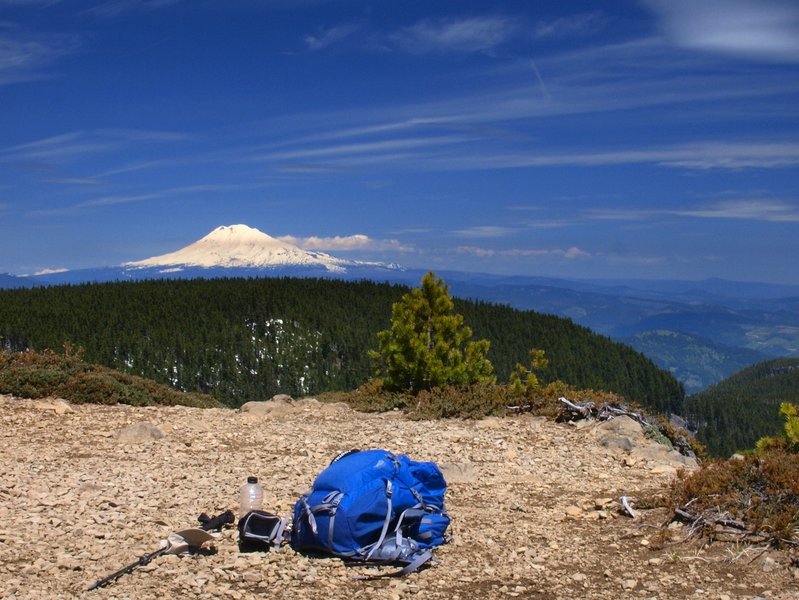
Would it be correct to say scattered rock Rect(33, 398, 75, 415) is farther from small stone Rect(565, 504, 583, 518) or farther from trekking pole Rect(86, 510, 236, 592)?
small stone Rect(565, 504, 583, 518)

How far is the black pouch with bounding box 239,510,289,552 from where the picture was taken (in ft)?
26.2

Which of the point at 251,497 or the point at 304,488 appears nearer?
the point at 251,497

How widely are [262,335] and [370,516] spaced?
146m

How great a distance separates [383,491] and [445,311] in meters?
13.2

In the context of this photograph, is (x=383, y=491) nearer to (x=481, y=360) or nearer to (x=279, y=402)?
(x=279, y=402)

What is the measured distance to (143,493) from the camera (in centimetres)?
989

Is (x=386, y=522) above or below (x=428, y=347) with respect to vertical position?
below

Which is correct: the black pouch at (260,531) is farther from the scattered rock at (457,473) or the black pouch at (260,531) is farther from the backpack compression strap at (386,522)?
the scattered rock at (457,473)

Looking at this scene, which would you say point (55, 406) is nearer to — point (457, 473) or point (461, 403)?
point (461, 403)

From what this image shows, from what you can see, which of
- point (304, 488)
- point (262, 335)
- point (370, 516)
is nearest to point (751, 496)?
point (370, 516)

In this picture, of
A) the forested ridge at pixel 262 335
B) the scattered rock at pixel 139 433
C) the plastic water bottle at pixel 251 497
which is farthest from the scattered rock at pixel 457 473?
the forested ridge at pixel 262 335

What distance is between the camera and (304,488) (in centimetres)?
1042

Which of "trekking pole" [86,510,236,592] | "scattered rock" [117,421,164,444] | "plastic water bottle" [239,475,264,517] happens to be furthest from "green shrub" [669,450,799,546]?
"scattered rock" [117,421,164,444]

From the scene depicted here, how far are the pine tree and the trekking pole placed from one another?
35.5 feet
